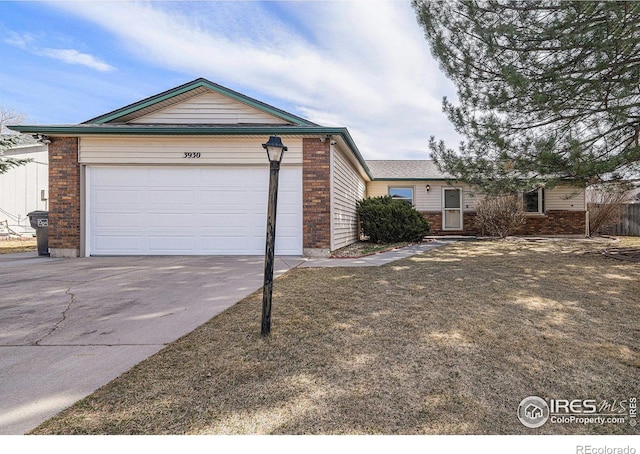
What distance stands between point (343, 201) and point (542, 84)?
17.5ft

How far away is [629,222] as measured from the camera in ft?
53.8

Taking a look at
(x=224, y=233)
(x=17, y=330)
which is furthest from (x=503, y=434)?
(x=224, y=233)

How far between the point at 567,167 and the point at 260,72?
8.27m

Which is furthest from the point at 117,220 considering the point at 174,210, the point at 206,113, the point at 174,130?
the point at 206,113

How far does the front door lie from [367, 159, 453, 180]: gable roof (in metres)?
0.96

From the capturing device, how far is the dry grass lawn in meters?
1.69

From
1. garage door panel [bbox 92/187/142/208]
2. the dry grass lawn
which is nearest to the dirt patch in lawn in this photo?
garage door panel [bbox 92/187/142/208]

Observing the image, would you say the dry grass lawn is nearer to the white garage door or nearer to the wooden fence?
the white garage door

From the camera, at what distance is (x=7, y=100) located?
18750 millimetres

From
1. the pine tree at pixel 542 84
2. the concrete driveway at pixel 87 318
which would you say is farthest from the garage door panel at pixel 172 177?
the pine tree at pixel 542 84

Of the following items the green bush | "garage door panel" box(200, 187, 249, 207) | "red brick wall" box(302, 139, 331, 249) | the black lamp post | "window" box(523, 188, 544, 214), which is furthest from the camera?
"window" box(523, 188, 544, 214)

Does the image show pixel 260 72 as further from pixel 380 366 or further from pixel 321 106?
pixel 380 366

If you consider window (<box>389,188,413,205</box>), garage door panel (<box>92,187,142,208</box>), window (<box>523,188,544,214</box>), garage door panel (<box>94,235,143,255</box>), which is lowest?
garage door panel (<box>94,235,143,255</box>)

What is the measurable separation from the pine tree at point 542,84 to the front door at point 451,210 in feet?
24.7
